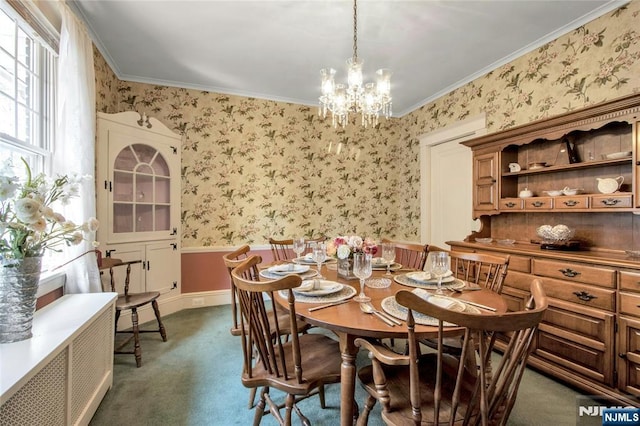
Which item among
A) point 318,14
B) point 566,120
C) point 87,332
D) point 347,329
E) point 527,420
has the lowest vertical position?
point 527,420

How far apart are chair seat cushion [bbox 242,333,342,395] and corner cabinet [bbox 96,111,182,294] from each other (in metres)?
2.17

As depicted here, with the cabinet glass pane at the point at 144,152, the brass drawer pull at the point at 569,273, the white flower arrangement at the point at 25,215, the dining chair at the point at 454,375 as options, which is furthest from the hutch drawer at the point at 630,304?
the cabinet glass pane at the point at 144,152

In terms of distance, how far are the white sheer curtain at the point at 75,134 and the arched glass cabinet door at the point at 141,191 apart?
2.51ft

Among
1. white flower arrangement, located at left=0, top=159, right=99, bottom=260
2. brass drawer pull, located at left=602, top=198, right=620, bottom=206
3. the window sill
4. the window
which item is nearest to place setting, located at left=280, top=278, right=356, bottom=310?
white flower arrangement, located at left=0, top=159, right=99, bottom=260

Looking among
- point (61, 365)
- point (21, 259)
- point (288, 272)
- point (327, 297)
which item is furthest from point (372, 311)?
point (21, 259)

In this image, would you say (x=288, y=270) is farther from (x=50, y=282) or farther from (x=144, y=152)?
(x=144, y=152)

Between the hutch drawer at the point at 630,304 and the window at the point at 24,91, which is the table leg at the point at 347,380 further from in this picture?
the window at the point at 24,91

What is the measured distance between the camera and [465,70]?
2977mm

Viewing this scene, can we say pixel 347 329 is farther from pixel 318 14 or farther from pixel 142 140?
pixel 142 140

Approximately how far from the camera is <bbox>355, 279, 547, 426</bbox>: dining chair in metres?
0.80

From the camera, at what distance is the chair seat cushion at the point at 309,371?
1.17 meters

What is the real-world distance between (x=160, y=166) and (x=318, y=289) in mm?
2570

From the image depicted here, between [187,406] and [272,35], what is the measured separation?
280cm

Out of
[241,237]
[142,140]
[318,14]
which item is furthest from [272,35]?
[241,237]
